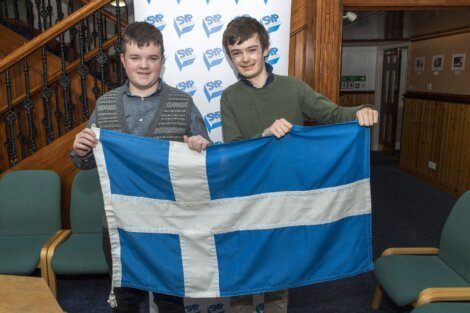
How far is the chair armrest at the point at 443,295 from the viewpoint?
2014mm

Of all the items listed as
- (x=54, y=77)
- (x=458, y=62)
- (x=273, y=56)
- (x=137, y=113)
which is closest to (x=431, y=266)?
(x=273, y=56)

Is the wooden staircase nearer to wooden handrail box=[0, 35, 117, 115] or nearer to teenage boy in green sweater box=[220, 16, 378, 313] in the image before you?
wooden handrail box=[0, 35, 117, 115]

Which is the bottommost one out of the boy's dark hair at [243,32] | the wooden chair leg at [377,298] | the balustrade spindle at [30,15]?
the wooden chair leg at [377,298]

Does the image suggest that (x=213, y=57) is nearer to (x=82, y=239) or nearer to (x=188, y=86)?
(x=188, y=86)

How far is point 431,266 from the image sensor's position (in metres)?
2.44

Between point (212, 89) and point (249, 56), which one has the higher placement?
point (249, 56)

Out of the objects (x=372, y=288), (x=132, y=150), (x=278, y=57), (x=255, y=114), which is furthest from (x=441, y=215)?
(x=132, y=150)

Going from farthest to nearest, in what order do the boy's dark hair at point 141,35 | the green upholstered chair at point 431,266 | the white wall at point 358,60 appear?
the white wall at point 358,60
the green upholstered chair at point 431,266
the boy's dark hair at point 141,35

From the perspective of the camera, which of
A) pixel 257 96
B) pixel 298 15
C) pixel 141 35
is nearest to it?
pixel 141 35

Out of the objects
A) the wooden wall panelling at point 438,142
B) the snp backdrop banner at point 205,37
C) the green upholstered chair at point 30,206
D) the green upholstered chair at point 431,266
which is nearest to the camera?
the green upholstered chair at point 431,266

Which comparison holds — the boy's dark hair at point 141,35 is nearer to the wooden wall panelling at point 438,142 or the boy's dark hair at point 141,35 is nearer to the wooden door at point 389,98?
the wooden wall panelling at point 438,142

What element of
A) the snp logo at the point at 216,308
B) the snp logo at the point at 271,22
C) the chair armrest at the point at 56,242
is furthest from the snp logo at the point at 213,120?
the chair armrest at the point at 56,242

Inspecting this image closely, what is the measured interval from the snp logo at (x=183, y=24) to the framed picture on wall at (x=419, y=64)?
17.0ft

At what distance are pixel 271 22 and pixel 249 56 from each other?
0.69 m
